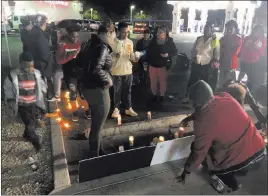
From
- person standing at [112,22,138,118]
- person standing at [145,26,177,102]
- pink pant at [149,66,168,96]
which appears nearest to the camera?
person standing at [112,22,138,118]

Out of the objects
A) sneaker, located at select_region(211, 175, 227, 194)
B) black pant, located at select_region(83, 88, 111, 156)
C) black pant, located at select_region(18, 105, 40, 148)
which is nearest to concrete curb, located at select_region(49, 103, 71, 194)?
black pant, located at select_region(18, 105, 40, 148)

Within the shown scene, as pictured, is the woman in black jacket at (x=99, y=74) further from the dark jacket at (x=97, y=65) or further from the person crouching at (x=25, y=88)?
the person crouching at (x=25, y=88)

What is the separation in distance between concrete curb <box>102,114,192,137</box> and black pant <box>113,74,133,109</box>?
0.53 meters

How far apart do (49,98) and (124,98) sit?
1985 millimetres

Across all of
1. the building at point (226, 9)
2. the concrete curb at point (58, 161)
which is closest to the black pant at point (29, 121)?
the concrete curb at point (58, 161)

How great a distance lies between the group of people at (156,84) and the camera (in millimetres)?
2836

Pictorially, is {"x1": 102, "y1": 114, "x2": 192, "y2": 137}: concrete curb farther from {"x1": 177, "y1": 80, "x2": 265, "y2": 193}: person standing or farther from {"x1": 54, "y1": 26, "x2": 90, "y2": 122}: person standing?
{"x1": 177, "y1": 80, "x2": 265, "y2": 193}: person standing

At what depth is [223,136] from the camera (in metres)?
2.84

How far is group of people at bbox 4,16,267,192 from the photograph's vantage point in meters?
2.84

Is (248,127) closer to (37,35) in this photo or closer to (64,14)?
(37,35)

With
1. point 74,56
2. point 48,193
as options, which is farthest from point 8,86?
point 74,56

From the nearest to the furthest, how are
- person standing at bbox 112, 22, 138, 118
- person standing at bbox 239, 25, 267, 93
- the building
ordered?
person standing at bbox 112, 22, 138, 118
person standing at bbox 239, 25, 267, 93
the building

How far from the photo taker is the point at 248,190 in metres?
3.17

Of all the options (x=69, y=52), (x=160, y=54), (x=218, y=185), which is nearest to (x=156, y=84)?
(x=160, y=54)
